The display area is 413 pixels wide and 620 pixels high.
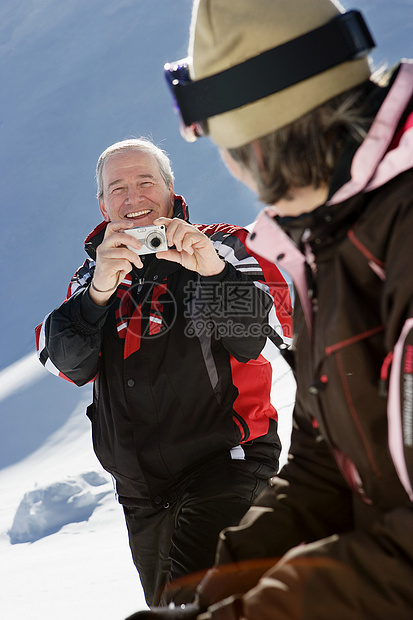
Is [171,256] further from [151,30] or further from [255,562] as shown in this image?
[151,30]

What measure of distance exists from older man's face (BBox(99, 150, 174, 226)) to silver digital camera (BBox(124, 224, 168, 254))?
0.63 feet

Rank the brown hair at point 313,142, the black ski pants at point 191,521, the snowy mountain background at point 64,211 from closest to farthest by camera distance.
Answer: the brown hair at point 313,142, the black ski pants at point 191,521, the snowy mountain background at point 64,211

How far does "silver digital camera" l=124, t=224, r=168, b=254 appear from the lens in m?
2.25

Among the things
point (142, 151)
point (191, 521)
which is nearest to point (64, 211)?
point (142, 151)

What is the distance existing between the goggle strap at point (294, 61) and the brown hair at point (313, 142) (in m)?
0.07

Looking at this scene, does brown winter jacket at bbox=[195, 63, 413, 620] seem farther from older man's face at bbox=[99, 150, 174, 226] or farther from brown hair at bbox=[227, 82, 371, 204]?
older man's face at bbox=[99, 150, 174, 226]

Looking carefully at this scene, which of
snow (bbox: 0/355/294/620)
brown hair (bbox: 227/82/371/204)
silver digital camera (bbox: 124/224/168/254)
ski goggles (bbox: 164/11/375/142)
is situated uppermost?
ski goggles (bbox: 164/11/375/142)

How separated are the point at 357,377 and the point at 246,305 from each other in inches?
46.3

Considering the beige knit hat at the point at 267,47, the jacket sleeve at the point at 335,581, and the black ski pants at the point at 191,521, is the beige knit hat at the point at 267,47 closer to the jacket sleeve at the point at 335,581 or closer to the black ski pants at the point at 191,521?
the jacket sleeve at the point at 335,581

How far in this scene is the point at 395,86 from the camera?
3.42ft

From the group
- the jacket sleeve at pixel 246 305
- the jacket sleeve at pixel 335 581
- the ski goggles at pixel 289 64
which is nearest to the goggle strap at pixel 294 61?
the ski goggles at pixel 289 64

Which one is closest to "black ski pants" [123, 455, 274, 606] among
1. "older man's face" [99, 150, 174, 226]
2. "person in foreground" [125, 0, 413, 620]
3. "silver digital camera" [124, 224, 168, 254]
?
"person in foreground" [125, 0, 413, 620]

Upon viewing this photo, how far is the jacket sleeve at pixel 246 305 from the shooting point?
2.19 metres

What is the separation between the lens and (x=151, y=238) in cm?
226
